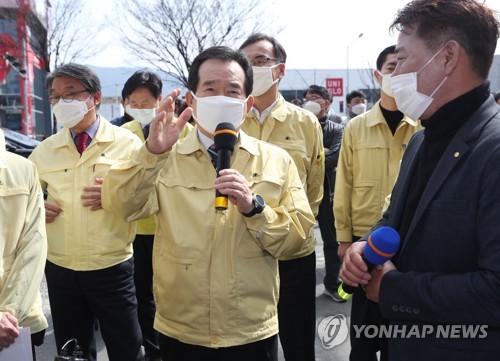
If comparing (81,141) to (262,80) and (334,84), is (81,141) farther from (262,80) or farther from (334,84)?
(334,84)

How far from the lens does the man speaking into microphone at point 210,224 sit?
7.32ft

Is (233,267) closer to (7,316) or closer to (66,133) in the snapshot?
(7,316)

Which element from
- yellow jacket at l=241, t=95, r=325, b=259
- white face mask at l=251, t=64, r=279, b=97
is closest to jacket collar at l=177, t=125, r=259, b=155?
yellow jacket at l=241, t=95, r=325, b=259

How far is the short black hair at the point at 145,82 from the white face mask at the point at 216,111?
243 cm

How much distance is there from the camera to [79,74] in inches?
132

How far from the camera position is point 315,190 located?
3.71 metres

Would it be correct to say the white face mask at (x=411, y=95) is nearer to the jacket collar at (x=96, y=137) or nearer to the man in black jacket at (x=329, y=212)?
the jacket collar at (x=96, y=137)

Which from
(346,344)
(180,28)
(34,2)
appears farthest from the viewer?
(34,2)

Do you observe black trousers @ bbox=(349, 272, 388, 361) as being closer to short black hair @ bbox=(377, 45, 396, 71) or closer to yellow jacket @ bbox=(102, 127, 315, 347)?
yellow jacket @ bbox=(102, 127, 315, 347)

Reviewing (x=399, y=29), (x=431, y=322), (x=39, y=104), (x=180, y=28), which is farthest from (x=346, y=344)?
(x=39, y=104)

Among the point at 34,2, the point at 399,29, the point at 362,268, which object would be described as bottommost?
the point at 362,268

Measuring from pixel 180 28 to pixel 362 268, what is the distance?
18.2 m

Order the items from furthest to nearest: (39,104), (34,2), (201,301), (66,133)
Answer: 1. (39,104)
2. (34,2)
3. (66,133)
4. (201,301)

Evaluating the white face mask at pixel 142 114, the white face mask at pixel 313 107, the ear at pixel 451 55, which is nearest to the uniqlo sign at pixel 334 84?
the white face mask at pixel 313 107
